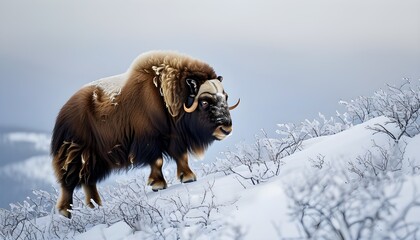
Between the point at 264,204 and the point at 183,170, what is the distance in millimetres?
1600

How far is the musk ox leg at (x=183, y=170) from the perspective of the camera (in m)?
3.97

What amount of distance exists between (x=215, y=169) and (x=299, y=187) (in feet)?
8.42

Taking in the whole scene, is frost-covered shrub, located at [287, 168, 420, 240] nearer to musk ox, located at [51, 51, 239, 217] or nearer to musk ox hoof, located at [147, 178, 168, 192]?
musk ox, located at [51, 51, 239, 217]

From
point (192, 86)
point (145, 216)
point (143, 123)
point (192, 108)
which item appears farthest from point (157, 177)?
point (145, 216)

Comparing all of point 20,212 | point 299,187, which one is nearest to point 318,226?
point 299,187

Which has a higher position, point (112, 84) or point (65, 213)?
point (112, 84)

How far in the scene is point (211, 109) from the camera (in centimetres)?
373

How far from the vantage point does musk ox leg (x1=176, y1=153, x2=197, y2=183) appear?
3.97 m

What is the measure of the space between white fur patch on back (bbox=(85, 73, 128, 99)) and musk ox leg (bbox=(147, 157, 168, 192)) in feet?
2.13

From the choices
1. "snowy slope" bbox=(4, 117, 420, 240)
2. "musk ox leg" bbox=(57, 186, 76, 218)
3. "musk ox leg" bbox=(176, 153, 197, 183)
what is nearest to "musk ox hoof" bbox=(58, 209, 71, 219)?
"musk ox leg" bbox=(57, 186, 76, 218)

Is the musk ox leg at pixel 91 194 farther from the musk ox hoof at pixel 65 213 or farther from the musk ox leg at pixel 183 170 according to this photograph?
the musk ox leg at pixel 183 170

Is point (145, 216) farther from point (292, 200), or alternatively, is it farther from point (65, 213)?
point (65, 213)

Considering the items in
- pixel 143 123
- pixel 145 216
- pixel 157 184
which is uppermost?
pixel 143 123

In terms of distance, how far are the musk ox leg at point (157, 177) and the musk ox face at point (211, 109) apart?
0.47 metres
